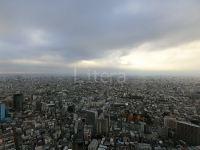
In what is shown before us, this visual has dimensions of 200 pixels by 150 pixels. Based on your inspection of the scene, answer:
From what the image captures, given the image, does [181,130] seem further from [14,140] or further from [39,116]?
[39,116]

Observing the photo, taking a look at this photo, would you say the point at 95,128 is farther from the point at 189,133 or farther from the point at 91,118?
the point at 189,133

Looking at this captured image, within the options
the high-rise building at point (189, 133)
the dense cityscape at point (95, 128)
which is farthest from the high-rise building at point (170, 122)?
the high-rise building at point (189, 133)

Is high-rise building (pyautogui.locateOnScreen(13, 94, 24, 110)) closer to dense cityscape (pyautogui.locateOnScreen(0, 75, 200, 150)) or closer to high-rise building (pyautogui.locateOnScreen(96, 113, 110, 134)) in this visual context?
dense cityscape (pyautogui.locateOnScreen(0, 75, 200, 150))

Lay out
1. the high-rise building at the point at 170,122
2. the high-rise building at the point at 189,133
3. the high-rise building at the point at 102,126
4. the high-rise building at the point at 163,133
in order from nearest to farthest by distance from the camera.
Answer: the high-rise building at the point at 189,133, the high-rise building at the point at 163,133, the high-rise building at the point at 102,126, the high-rise building at the point at 170,122

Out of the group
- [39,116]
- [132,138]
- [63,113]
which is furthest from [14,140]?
[132,138]

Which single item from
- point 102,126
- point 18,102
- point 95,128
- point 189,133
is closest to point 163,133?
point 189,133

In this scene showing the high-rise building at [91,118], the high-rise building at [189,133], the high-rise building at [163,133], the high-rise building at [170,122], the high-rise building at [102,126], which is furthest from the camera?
the high-rise building at [91,118]

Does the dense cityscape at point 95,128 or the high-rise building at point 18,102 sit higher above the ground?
the high-rise building at point 18,102

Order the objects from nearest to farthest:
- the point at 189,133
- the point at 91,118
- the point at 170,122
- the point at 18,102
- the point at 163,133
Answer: the point at 189,133 → the point at 163,133 → the point at 170,122 → the point at 91,118 → the point at 18,102

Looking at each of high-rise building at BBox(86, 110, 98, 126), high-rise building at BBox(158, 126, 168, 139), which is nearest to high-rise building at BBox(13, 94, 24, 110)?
high-rise building at BBox(86, 110, 98, 126)

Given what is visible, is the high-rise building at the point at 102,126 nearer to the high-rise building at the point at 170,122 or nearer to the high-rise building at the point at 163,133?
the high-rise building at the point at 163,133
